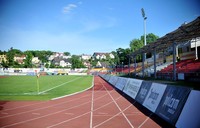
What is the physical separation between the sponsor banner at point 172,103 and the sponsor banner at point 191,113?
35cm

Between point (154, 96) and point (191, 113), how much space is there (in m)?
4.07

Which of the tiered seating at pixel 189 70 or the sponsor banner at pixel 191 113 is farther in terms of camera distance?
the tiered seating at pixel 189 70

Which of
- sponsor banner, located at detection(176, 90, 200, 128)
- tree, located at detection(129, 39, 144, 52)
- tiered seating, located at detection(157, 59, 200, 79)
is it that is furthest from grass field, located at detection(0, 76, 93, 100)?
tree, located at detection(129, 39, 144, 52)

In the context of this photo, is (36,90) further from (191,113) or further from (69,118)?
(191,113)

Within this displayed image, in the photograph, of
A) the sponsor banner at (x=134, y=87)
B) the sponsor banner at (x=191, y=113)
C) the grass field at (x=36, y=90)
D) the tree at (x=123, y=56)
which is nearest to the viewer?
the sponsor banner at (x=191, y=113)

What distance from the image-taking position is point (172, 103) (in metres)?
8.77

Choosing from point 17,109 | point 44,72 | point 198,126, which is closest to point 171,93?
point 198,126

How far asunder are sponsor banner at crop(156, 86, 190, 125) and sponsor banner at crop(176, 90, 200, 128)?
35cm

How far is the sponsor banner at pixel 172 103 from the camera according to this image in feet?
26.5

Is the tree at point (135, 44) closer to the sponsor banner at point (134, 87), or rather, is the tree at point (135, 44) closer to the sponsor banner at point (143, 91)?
the sponsor banner at point (134, 87)

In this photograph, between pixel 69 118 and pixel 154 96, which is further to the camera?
pixel 154 96

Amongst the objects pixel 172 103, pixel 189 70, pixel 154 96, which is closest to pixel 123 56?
pixel 189 70

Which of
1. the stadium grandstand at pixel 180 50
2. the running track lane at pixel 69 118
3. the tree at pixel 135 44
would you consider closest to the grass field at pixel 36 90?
the running track lane at pixel 69 118

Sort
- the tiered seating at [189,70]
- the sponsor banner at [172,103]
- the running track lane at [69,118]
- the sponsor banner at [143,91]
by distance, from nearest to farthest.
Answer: the sponsor banner at [172,103] < the running track lane at [69,118] < the sponsor banner at [143,91] < the tiered seating at [189,70]
